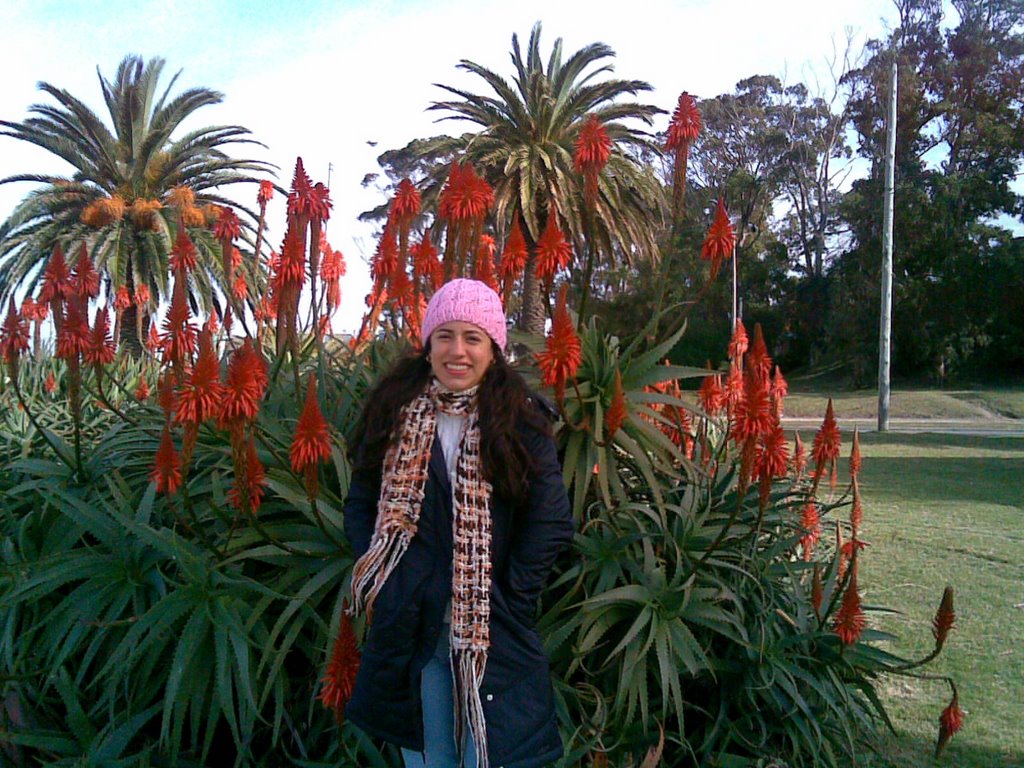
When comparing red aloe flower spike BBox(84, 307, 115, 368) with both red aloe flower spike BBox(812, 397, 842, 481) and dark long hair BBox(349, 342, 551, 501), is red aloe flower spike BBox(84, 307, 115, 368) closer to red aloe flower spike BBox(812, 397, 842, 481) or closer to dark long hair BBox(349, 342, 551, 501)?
dark long hair BBox(349, 342, 551, 501)

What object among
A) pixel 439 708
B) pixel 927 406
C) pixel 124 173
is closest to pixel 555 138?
pixel 124 173

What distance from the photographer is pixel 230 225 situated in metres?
4.33

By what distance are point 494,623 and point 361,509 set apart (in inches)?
19.5

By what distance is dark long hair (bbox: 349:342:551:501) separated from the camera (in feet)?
7.41

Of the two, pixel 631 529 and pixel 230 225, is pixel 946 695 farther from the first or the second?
pixel 230 225

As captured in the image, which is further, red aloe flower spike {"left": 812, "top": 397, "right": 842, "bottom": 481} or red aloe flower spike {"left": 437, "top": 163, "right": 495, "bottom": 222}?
red aloe flower spike {"left": 437, "top": 163, "right": 495, "bottom": 222}

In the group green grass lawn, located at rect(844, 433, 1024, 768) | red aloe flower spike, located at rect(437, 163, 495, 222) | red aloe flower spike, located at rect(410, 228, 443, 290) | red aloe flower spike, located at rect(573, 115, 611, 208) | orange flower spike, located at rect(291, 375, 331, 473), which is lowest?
green grass lawn, located at rect(844, 433, 1024, 768)

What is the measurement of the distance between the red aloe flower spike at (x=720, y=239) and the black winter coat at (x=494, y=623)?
4.56 ft

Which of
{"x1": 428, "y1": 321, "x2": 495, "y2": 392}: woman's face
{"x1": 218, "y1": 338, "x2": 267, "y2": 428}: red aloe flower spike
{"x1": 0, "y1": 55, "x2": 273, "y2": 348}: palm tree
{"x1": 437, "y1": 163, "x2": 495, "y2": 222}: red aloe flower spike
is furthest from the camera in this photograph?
{"x1": 0, "y1": 55, "x2": 273, "y2": 348}: palm tree

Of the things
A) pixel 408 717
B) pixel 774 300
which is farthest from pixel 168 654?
pixel 774 300

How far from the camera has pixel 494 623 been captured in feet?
7.48

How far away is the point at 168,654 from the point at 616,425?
1.78 m

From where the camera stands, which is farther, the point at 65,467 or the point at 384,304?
the point at 384,304

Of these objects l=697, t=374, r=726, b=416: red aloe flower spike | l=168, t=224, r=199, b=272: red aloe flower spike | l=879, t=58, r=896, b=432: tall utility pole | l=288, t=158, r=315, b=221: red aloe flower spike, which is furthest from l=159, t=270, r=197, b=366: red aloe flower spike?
l=879, t=58, r=896, b=432: tall utility pole
